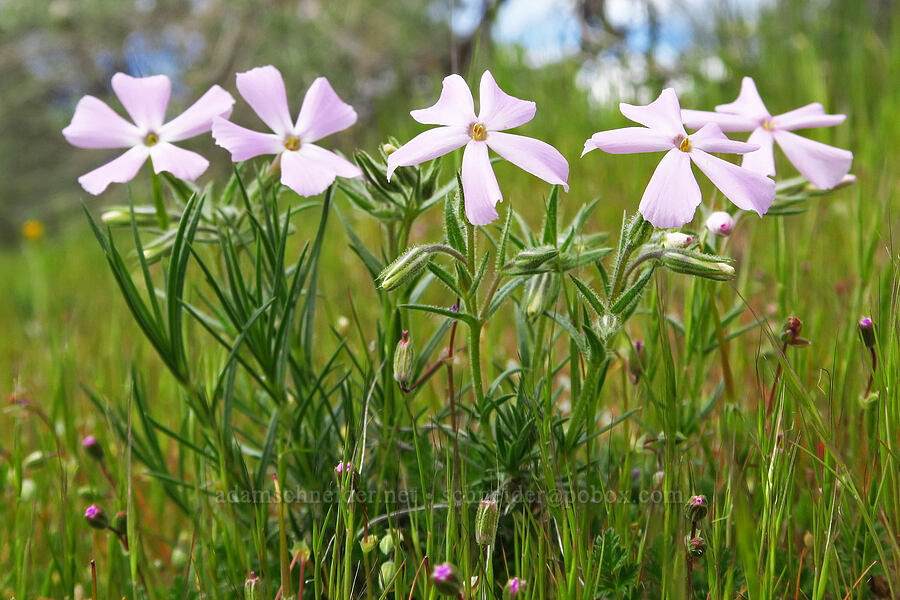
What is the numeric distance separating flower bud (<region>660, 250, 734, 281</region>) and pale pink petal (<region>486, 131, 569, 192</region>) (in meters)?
0.20

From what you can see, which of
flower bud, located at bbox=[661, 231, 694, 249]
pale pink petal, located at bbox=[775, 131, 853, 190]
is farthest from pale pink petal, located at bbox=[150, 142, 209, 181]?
pale pink petal, located at bbox=[775, 131, 853, 190]

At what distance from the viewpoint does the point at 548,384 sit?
952 mm

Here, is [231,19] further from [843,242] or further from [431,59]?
[843,242]

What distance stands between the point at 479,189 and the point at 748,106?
1.98 feet

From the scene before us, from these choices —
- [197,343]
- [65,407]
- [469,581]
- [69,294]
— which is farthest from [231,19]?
[469,581]

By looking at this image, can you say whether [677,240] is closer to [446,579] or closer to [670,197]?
[670,197]

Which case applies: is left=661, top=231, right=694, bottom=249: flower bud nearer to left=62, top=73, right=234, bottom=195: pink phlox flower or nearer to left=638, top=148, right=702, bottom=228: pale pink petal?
left=638, top=148, right=702, bottom=228: pale pink petal

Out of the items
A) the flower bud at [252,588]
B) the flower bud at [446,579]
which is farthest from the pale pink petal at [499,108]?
the flower bud at [252,588]

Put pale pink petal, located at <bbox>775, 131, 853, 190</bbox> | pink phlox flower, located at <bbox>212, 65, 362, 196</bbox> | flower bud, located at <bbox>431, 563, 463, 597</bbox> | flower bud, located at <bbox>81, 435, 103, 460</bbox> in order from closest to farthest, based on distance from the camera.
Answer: flower bud, located at <bbox>431, 563, 463, 597</bbox>, pink phlox flower, located at <bbox>212, 65, 362, 196</bbox>, pale pink petal, located at <bbox>775, 131, 853, 190</bbox>, flower bud, located at <bbox>81, 435, 103, 460</bbox>

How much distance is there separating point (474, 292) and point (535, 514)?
1.35 ft

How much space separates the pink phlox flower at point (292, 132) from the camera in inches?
38.4

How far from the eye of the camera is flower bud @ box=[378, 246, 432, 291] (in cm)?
95

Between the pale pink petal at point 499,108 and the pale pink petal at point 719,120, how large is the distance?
0.26 m

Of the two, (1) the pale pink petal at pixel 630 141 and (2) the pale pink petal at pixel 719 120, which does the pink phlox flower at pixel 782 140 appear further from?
(1) the pale pink petal at pixel 630 141
